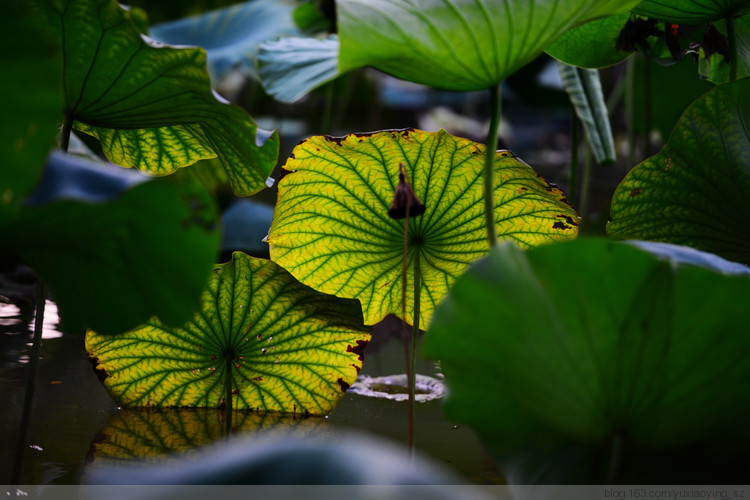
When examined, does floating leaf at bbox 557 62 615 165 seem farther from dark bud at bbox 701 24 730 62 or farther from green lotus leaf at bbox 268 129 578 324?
green lotus leaf at bbox 268 129 578 324

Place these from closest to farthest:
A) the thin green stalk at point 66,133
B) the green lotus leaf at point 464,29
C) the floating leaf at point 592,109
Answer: the green lotus leaf at point 464,29 < the thin green stalk at point 66,133 < the floating leaf at point 592,109

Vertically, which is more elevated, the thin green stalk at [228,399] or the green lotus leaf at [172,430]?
the thin green stalk at [228,399]

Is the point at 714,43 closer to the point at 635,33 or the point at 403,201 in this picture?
the point at 635,33

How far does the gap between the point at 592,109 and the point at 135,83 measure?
0.65 metres

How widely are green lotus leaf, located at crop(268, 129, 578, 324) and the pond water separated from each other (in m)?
0.16

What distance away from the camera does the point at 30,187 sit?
1.11 ft

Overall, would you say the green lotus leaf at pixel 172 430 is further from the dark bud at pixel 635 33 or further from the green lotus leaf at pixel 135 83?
Answer: the dark bud at pixel 635 33

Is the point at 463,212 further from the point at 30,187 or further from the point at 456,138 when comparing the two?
the point at 30,187

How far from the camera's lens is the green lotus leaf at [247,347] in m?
0.66

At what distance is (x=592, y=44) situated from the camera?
2.38 feet

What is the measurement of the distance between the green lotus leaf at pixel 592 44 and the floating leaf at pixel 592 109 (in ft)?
0.54

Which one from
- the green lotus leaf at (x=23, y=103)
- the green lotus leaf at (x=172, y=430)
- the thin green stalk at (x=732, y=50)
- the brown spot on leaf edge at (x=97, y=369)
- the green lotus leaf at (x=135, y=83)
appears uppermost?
the thin green stalk at (x=732, y=50)

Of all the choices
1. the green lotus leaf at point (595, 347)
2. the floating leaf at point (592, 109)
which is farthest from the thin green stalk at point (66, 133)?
the floating leaf at point (592, 109)

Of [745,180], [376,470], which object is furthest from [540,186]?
[376,470]
